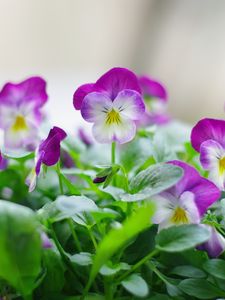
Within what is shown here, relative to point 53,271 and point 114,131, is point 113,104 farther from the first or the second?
point 53,271

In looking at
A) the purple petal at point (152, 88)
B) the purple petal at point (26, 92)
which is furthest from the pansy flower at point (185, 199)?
the purple petal at point (152, 88)

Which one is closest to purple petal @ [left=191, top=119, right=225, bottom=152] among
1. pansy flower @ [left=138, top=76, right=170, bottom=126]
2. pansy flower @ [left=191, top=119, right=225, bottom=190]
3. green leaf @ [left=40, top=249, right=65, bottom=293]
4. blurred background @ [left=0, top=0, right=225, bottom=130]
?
pansy flower @ [left=191, top=119, right=225, bottom=190]

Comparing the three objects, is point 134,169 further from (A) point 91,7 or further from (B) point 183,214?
(A) point 91,7

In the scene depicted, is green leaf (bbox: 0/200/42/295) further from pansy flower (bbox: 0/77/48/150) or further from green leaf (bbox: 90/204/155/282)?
pansy flower (bbox: 0/77/48/150)

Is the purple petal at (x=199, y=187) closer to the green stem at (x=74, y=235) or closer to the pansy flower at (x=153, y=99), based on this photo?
the green stem at (x=74, y=235)

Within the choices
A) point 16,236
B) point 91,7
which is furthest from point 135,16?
point 16,236
